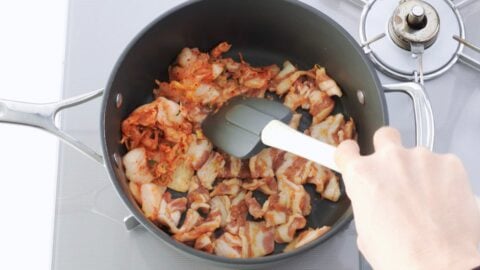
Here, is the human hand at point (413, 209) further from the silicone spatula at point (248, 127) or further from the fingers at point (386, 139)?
the silicone spatula at point (248, 127)

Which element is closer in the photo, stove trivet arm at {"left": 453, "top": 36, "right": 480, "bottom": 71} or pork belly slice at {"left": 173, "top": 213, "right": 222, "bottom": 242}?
pork belly slice at {"left": 173, "top": 213, "right": 222, "bottom": 242}

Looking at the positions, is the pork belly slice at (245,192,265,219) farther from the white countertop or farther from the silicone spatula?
the white countertop

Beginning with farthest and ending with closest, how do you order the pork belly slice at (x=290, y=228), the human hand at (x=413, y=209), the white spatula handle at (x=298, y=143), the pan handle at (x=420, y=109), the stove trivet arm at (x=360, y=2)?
1. the stove trivet arm at (x=360, y=2)
2. the pork belly slice at (x=290, y=228)
3. the pan handle at (x=420, y=109)
4. the white spatula handle at (x=298, y=143)
5. the human hand at (x=413, y=209)

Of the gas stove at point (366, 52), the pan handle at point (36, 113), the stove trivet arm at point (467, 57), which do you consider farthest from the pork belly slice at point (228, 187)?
the stove trivet arm at point (467, 57)

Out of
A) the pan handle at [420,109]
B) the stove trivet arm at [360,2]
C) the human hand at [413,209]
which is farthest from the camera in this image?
the stove trivet arm at [360,2]

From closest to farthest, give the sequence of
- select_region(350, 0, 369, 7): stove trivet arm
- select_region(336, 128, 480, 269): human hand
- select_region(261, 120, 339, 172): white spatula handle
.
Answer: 1. select_region(336, 128, 480, 269): human hand
2. select_region(261, 120, 339, 172): white spatula handle
3. select_region(350, 0, 369, 7): stove trivet arm

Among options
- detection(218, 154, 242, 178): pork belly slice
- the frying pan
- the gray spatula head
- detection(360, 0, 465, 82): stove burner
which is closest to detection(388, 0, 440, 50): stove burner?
detection(360, 0, 465, 82): stove burner

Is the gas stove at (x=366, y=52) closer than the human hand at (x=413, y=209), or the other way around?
the human hand at (x=413, y=209)
